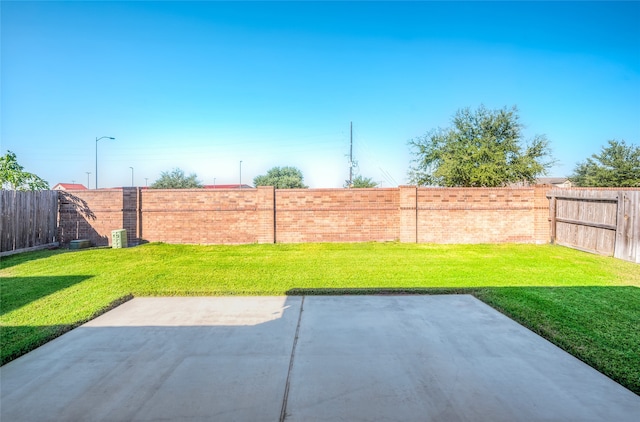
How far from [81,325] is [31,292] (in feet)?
8.05

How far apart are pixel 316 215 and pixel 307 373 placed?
362 inches

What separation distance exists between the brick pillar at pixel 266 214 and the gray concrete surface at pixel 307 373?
24.3 ft

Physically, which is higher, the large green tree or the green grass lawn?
the large green tree

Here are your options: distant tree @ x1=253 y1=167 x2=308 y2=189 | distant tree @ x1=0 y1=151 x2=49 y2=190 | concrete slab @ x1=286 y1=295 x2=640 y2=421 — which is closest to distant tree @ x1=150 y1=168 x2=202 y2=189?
distant tree @ x1=253 y1=167 x2=308 y2=189

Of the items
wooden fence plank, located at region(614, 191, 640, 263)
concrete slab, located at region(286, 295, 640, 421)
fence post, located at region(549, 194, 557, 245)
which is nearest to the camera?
concrete slab, located at region(286, 295, 640, 421)

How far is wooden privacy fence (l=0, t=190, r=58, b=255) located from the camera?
976 cm

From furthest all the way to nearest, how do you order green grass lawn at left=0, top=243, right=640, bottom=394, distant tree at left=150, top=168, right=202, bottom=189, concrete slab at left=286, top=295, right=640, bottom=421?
distant tree at left=150, top=168, right=202, bottom=189, green grass lawn at left=0, top=243, right=640, bottom=394, concrete slab at left=286, top=295, right=640, bottom=421

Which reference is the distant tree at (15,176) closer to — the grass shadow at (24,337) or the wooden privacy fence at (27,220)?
the wooden privacy fence at (27,220)

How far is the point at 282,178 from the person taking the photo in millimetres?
46188

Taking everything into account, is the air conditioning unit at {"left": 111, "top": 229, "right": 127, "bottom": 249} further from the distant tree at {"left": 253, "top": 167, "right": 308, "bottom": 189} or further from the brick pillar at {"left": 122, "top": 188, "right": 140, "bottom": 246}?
the distant tree at {"left": 253, "top": 167, "right": 308, "bottom": 189}

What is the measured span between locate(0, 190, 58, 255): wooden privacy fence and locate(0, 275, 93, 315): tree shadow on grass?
394cm

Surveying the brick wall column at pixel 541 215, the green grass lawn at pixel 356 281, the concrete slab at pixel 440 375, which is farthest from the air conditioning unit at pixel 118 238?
the brick wall column at pixel 541 215

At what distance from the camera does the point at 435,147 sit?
17156 mm

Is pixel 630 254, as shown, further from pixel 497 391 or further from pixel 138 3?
pixel 138 3
